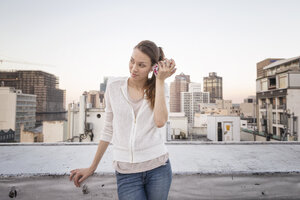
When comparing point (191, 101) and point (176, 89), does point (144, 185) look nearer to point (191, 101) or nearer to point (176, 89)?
point (191, 101)

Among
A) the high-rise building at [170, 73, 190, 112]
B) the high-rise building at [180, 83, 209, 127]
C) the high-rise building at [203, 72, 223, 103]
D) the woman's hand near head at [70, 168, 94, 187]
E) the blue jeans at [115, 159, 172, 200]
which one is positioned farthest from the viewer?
the high-rise building at [203, 72, 223, 103]

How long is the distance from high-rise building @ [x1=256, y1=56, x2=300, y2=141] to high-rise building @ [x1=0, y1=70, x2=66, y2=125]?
89.5 metres

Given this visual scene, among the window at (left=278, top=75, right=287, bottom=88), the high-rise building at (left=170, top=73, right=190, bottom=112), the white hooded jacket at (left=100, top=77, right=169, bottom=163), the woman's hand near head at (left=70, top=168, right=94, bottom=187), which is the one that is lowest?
the woman's hand near head at (left=70, top=168, right=94, bottom=187)

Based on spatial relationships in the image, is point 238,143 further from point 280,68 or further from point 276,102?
point 280,68

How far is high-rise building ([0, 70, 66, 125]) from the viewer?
8519cm

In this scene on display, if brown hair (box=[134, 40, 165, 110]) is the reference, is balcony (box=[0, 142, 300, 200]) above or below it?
below

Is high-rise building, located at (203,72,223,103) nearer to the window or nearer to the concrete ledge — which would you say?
the window

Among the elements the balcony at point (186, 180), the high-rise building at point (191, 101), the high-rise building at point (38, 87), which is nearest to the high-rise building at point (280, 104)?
the balcony at point (186, 180)

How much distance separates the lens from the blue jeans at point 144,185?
36.1 inches

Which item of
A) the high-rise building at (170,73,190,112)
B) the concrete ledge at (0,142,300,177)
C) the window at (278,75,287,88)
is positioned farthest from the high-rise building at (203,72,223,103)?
the concrete ledge at (0,142,300,177)

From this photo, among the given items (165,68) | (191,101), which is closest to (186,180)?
(165,68)

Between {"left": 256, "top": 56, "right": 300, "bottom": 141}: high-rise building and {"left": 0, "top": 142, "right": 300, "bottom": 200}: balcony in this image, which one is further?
{"left": 256, "top": 56, "right": 300, "bottom": 141}: high-rise building

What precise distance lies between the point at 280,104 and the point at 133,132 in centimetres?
2874

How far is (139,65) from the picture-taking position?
1016mm
